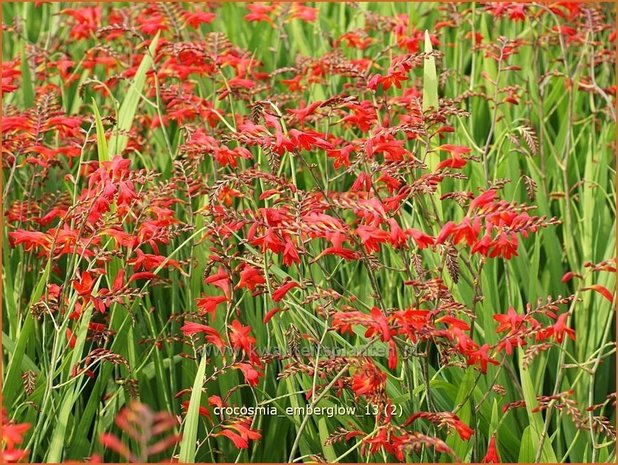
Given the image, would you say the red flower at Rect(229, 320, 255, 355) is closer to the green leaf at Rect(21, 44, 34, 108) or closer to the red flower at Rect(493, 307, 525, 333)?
the red flower at Rect(493, 307, 525, 333)

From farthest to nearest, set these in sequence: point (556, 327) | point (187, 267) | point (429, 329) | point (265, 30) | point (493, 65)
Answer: point (265, 30)
point (493, 65)
point (187, 267)
point (556, 327)
point (429, 329)

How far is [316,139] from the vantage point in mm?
2643

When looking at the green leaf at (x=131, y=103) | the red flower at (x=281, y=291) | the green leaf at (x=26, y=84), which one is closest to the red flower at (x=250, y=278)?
the red flower at (x=281, y=291)

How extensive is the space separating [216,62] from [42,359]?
1.08m

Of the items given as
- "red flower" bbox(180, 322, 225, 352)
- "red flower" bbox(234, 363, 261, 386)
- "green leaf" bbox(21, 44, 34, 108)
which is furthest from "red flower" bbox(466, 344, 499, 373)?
"green leaf" bbox(21, 44, 34, 108)

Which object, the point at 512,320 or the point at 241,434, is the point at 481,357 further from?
the point at 241,434

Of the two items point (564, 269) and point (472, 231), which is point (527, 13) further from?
point (472, 231)

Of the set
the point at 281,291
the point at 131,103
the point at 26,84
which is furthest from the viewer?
the point at 26,84

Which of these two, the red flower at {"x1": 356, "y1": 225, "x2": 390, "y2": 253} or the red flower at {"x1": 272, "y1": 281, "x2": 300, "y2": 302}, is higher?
the red flower at {"x1": 356, "y1": 225, "x2": 390, "y2": 253}

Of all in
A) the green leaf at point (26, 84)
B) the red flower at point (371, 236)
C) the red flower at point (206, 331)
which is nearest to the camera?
the red flower at point (371, 236)

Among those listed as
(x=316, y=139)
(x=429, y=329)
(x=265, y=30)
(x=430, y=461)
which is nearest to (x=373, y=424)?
(x=430, y=461)

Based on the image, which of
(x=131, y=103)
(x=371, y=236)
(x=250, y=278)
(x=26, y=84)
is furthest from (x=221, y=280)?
(x=26, y=84)

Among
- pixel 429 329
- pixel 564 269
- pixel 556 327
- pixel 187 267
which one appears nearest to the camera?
pixel 429 329

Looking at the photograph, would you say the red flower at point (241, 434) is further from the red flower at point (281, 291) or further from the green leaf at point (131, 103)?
the green leaf at point (131, 103)
